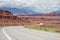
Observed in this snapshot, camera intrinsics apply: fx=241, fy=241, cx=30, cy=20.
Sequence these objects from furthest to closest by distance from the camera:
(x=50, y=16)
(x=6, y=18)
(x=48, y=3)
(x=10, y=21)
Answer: (x=10, y=21) < (x=6, y=18) < (x=50, y=16) < (x=48, y=3)

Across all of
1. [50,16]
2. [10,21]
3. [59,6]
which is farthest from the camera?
[10,21]

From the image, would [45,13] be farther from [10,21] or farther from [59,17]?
[10,21]

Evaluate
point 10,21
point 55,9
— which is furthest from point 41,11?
point 10,21

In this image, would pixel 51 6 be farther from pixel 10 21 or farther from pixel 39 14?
pixel 10 21

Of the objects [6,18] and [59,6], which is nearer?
[59,6]

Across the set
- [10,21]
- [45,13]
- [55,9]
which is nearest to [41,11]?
[45,13]

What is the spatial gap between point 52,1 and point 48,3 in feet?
2.42

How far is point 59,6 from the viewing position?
2219cm

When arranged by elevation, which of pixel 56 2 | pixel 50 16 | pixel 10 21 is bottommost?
pixel 10 21

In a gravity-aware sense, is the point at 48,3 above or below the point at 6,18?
above

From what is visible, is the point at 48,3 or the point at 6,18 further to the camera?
the point at 6,18

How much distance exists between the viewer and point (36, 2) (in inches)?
934

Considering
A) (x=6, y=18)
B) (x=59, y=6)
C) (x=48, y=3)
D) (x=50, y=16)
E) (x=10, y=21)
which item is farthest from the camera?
(x=10, y=21)

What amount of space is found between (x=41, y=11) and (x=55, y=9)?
2.08m
